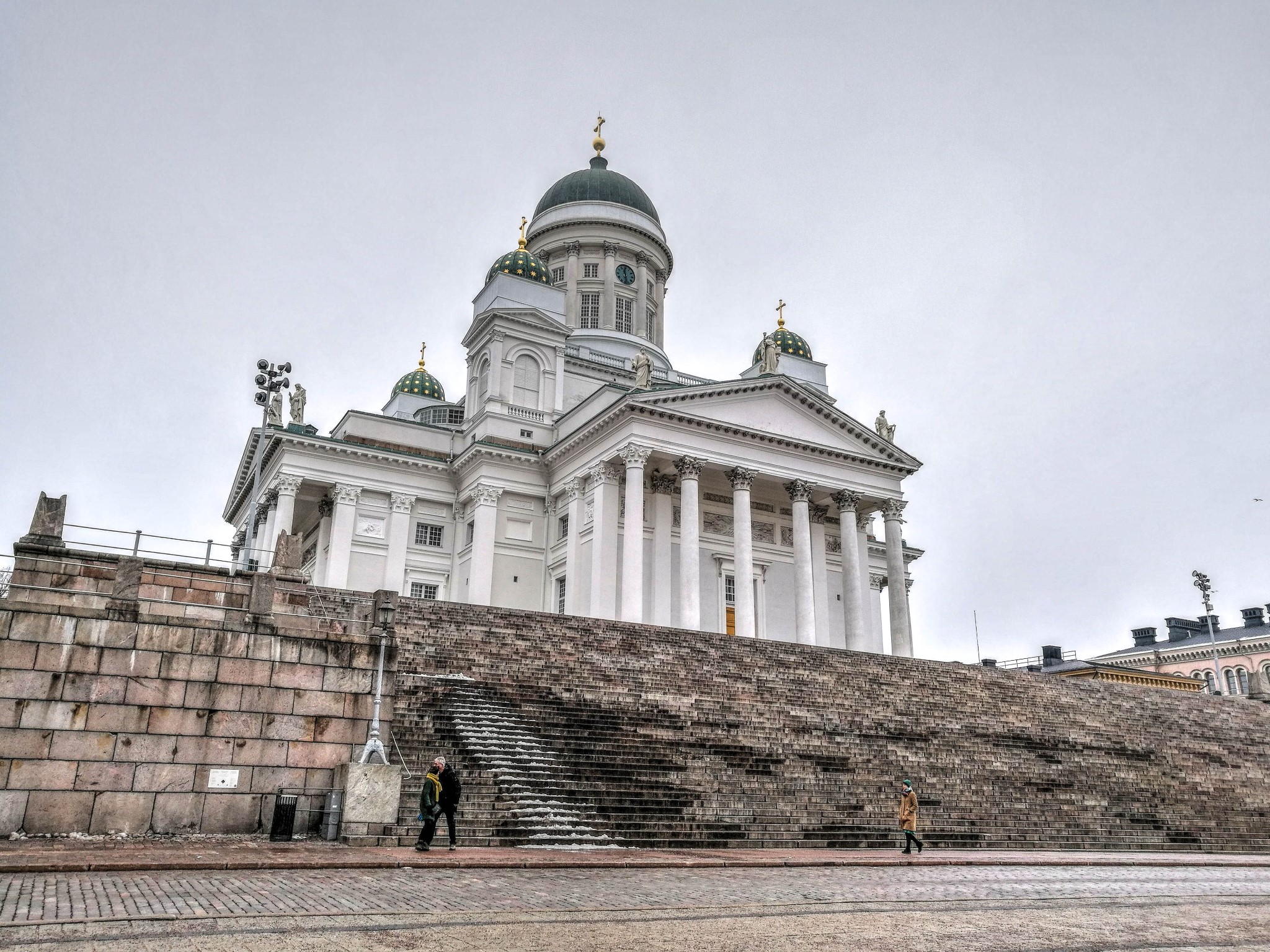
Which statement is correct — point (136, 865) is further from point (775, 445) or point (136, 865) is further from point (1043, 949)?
point (775, 445)

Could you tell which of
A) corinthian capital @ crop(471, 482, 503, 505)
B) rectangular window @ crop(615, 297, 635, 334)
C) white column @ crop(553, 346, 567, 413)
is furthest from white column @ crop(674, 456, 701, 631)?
rectangular window @ crop(615, 297, 635, 334)

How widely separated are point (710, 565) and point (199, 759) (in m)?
28.6

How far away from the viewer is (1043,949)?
27.0 ft

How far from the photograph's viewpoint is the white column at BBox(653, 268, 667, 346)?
59.2 meters

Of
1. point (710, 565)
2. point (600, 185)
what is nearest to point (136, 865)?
point (710, 565)

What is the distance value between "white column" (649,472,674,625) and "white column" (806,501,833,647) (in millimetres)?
6147

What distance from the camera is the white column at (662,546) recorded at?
128 feet

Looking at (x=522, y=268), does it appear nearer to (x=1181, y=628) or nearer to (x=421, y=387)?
(x=421, y=387)

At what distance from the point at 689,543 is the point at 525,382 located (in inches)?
544

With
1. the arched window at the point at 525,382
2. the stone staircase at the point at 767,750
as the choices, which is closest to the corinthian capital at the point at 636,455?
the arched window at the point at 525,382

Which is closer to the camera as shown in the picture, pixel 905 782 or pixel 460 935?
pixel 460 935

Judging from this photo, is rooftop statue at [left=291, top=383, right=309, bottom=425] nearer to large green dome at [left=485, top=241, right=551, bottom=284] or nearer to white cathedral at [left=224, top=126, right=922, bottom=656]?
white cathedral at [left=224, top=126, right=922, bottom=656]

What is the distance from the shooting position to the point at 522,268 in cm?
4984

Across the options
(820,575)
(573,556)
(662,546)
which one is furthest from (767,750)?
(820,575)
